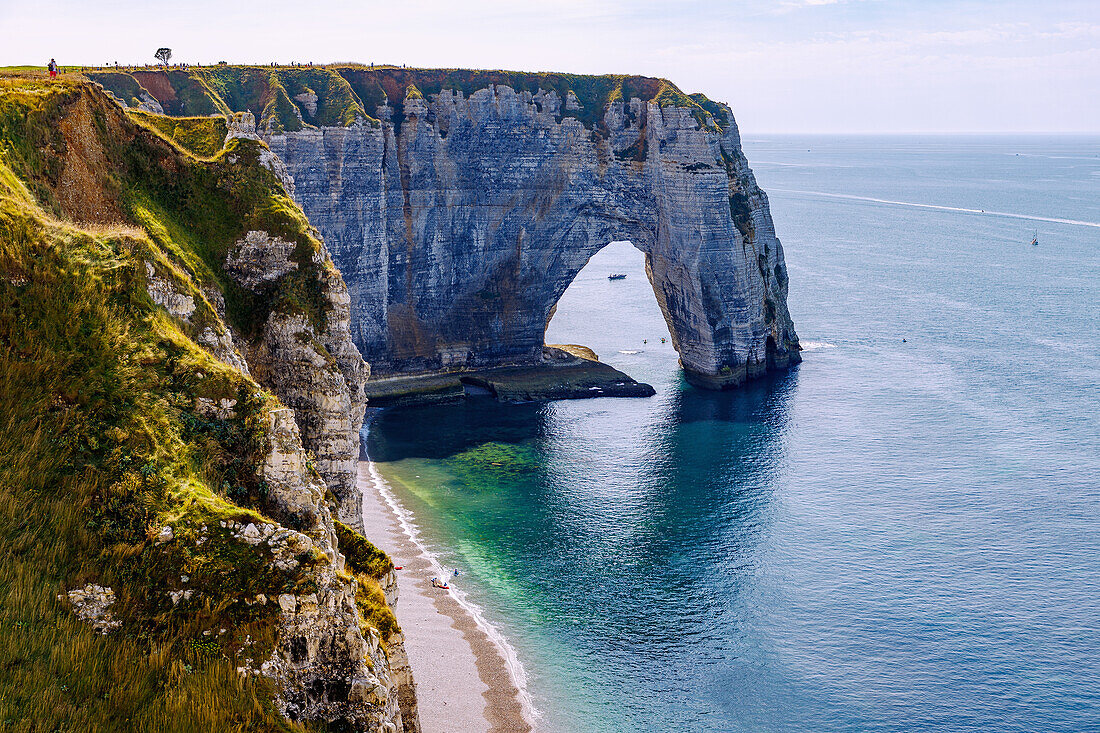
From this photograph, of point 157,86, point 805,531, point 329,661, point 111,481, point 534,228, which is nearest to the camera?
point 329,661

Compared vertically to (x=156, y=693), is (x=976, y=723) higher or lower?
lower

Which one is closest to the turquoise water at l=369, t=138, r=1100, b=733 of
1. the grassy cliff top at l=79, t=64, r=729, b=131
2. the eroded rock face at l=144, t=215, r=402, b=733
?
the eroded rock face at l=144, t=215, r=402, b=733

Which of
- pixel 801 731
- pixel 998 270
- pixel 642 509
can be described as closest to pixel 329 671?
pixel 801 731

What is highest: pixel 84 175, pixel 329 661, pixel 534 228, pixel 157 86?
pixel 157 86

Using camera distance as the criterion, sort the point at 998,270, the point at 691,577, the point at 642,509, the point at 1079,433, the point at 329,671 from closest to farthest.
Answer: the point at 329,671 < the point at 691,577 < the point at 642,509 < the point at 1079,433 < the point at 998,270

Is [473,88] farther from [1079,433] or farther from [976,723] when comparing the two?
[976,723]

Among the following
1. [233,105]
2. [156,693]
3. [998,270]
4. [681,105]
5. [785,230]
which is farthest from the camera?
[785,230]

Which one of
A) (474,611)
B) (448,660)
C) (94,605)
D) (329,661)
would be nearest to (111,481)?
(94,605)

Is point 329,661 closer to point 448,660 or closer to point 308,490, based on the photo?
point 308,490

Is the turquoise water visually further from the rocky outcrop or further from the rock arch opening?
the rocky outcrop
